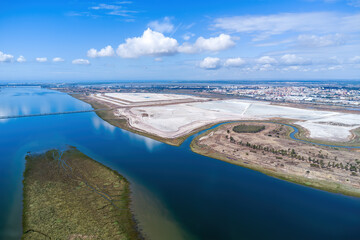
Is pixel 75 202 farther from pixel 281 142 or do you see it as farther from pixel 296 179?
pixel 281 142

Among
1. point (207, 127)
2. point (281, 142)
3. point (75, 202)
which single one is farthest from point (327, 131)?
point (75, 202)

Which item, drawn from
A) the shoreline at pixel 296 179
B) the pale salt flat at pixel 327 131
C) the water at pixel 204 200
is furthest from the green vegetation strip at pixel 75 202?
the pale salt flat at pixel 327 131

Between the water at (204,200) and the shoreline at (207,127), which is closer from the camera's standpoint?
the water at (204,200)

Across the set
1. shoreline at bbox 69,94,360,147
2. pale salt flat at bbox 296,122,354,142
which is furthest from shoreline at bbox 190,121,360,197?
pale salt flat at bbox 296,122,354,142

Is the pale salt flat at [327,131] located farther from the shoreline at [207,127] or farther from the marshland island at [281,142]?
the shoreline at [207,127]

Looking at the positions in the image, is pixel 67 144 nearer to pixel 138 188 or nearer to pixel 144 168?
pixel 144 168

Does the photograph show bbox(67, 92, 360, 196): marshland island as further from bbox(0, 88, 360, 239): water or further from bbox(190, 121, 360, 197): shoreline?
bbox(0, 88, 360, 239): water
